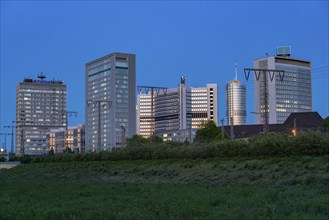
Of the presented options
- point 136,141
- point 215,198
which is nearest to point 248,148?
point 215,198

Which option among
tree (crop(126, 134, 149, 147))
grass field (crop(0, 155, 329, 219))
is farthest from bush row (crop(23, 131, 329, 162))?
tree (crop(126, 134, 149, 147))

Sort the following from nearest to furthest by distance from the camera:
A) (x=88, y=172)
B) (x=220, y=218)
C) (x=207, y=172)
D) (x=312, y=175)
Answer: (x=220, y=218) < (x=312, y=175) < (x=207, y=172) < (x=88, y=172)

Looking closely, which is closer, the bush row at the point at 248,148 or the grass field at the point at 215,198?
the grass field at the point at 215,198

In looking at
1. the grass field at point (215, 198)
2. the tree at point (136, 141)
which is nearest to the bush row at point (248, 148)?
the grass field at point (215, 198)

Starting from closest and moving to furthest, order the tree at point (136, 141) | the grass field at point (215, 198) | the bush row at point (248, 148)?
the grass field at point (215, 198)
the bush row at point (248, 148)
the tree at point (136, 141)

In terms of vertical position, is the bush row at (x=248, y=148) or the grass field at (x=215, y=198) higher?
the bush row at (x=248, y=148)

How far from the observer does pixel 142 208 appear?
1461 cm

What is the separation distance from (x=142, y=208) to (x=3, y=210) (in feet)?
14.6

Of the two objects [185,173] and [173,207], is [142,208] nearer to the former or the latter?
[173,207]

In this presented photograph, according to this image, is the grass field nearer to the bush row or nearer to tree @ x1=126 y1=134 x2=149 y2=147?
the bush row

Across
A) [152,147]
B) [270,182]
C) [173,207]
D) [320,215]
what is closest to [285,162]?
[270,182]

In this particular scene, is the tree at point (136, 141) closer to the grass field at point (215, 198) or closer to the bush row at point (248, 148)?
the bush row at point (248, 148)

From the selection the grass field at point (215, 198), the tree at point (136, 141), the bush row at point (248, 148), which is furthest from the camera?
the tree at point (136, 141)

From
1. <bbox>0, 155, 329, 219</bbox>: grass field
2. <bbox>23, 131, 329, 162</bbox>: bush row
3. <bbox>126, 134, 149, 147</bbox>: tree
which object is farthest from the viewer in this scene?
<bbox>126, 134, 149, 147</bbox>: tree
